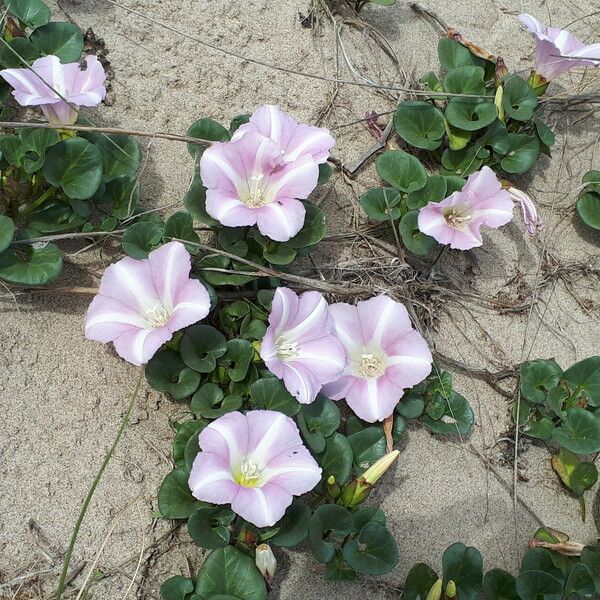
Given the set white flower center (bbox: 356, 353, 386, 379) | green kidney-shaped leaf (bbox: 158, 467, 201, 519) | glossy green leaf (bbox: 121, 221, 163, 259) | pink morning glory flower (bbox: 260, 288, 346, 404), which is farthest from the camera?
white flower center (bbox: 356, 353, 386, 379)

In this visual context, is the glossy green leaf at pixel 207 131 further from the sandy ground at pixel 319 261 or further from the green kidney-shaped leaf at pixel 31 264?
the green kidney-shaped leaf at pixel 31 264

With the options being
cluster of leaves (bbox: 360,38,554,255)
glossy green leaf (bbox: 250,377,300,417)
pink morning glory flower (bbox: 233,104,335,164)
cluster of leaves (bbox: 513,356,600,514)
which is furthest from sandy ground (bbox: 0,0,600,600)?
pink morning glory flower (bbox: 233,104,335,164)

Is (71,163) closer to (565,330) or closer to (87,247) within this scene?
(87,247)

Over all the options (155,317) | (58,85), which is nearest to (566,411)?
(155,317)

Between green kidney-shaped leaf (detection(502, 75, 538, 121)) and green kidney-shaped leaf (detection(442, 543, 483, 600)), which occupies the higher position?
green kidney-shaped leaf (detection(502, 75, 538, 121))

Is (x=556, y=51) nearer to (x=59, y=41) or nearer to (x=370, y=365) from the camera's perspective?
(x=370, y=365)

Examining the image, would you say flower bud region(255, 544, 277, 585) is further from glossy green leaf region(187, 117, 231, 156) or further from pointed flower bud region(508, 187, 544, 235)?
pointed flower bud region(508, 187, 544, 235)
